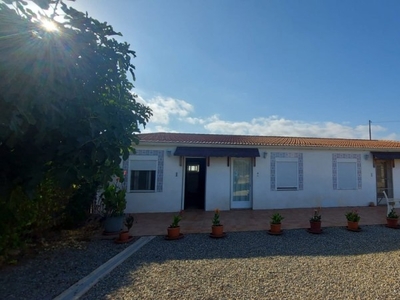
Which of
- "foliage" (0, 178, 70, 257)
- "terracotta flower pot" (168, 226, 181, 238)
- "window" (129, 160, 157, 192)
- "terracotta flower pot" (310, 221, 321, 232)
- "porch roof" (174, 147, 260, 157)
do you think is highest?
"porch roof" (174, 147, 260, 157)

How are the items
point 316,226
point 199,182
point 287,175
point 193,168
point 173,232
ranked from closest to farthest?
point 173,232, point 316,226, point 287,175, point 193,168, point 199,182

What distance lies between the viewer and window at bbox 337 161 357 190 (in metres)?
16.7

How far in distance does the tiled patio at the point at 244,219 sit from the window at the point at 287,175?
162cm

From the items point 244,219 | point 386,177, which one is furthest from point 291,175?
point 386,177

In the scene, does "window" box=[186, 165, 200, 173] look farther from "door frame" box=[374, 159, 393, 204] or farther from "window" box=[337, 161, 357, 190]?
"door frame" box=[374, 159, 393, 204]

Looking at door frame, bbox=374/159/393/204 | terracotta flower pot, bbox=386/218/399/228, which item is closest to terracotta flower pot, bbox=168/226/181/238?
terracotta flower pot, bbox=386/218/399/228

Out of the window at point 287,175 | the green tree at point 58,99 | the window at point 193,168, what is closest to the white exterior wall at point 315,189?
the window at point 287,175

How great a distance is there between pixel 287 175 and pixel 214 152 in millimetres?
5672

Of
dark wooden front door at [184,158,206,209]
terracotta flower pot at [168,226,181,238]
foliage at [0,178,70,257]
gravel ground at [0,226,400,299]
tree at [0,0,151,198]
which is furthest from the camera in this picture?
dark wooden front door at [184,158,206,209]

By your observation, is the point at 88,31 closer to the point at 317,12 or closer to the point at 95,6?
the point at 95,6

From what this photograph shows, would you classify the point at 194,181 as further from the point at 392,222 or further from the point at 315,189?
the point at 392,222

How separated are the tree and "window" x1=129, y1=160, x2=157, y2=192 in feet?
33.5

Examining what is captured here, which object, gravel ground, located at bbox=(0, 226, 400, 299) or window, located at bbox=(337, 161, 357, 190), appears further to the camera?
window, located at bbox=(337, 161, 357, 190)

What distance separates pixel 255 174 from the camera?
1584 cm
